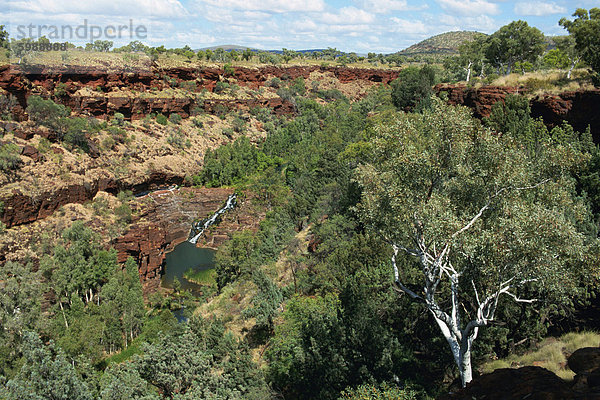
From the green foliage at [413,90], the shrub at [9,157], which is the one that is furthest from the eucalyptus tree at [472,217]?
the green foliage at [413,90]

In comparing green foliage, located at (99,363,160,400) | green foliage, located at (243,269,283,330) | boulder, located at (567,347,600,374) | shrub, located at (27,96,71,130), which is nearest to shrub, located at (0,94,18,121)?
shrub, located at (27,96,71,130)

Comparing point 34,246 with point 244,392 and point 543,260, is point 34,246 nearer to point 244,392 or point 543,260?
point 244,392

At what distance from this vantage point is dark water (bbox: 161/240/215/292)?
161 ft

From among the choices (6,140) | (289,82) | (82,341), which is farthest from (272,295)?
(289,82)

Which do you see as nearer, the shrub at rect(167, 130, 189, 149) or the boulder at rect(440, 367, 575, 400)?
the boulder at rect(440, 367, 575, 400)

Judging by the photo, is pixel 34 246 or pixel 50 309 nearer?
pixel 50 309

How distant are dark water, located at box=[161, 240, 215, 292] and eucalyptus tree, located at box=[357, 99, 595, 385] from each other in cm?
3729

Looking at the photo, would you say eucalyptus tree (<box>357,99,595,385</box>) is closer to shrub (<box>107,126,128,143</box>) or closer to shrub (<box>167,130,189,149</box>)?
shrub (<box>107,126,128,143</box>)

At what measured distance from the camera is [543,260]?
10547 mm

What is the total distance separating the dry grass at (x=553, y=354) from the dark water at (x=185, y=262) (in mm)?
37925

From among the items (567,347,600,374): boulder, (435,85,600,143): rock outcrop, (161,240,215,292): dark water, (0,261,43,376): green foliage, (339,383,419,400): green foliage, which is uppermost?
(435,85,600,143): rock outcrop

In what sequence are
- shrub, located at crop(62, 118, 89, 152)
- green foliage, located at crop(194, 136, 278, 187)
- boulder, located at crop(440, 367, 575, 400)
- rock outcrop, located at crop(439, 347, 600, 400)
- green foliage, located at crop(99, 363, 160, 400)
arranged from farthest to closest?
green foliage, located at crop(194, 136, 278, 187)
shrub, located at crop(62, 118, 89, 152)
green foliage, located at crop(99, 363, 160, 400)
boulder, located at crop(440, 367, 575, 400)
rock outcrop, located at crop(439, 347, 600, 400)

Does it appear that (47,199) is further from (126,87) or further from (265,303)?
(126,87)

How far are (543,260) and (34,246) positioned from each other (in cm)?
4668
